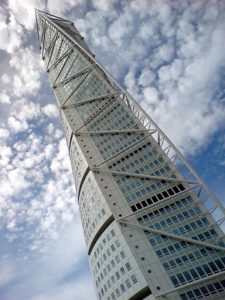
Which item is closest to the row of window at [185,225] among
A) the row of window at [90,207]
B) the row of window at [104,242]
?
the row of window at [104,242]

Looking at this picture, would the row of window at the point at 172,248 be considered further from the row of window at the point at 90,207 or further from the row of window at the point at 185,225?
the row of window at the point at 90,207

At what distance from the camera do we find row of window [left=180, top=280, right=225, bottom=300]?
140ft

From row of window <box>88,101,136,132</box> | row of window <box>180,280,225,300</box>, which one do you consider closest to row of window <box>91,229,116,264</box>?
row of window <box>180,280,225,300</box>

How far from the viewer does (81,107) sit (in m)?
84.2

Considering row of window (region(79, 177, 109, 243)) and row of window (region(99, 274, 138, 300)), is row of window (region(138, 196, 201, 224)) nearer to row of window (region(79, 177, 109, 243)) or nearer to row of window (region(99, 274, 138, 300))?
row of window (region(79, 177, 109, 243))

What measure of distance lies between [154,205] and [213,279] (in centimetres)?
1674

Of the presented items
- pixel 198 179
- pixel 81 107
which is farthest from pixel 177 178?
pixel 81 107

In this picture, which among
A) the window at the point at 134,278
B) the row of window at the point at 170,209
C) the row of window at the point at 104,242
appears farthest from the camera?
the row of window at the point at 104,242

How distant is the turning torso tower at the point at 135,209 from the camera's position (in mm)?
46000

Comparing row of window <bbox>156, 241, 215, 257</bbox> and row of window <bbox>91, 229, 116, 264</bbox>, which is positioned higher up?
row of window <bbox>91, 229, 116, 264</bbox>

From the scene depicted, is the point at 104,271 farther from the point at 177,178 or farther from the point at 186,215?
the point at 177,178

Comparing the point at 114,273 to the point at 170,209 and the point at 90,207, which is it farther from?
the point at 90,207

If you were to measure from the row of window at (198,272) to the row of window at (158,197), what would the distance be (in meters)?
15.0

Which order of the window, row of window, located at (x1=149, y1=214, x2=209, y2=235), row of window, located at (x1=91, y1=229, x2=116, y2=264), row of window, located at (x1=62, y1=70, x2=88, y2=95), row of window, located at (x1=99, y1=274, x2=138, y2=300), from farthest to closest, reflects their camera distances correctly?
1. row of window, located at (x1=62, y1=70, x2=88, y2=95)
2. row of window, located at (x1=91, y1=229, x2=116, y2=264)
3. row of window, located at (x1=149, y1=214, x2=209, y2=235)
4. row of window, located at (x1=99, y1=274, x2=138, y2=300)
5. the window
